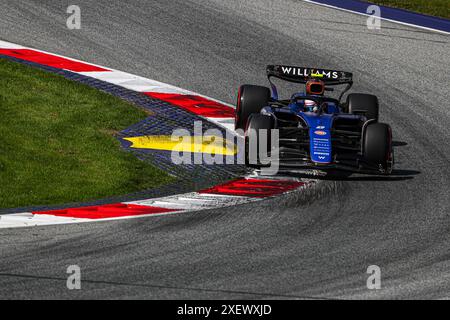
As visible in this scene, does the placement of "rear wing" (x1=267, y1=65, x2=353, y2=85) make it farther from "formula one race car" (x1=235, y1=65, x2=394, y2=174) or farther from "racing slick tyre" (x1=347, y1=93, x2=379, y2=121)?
"racing slick tyre" (x1=347, y1=93, x2=379, y2=121)

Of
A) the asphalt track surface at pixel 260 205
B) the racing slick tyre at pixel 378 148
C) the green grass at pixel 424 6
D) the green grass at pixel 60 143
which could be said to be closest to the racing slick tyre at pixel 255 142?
the asphalt track surface at pixel 260 205

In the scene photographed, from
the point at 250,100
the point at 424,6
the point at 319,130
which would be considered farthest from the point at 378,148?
the point at 424,6

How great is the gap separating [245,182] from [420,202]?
2.07 meters

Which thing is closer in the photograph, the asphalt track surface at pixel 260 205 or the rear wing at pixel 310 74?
the asphalt track surface at pixel 260 205

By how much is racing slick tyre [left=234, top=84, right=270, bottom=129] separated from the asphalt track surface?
183 cm

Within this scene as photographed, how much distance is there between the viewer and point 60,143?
13648 mm

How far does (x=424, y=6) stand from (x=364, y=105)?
933 cm

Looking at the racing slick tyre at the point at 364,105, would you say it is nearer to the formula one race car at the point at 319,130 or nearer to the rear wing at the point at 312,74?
the formula one race car at the point at 319,130

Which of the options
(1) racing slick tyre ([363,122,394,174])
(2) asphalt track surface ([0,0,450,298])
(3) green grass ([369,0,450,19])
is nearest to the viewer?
(2) asphalt track surface ([0,0,450,298])

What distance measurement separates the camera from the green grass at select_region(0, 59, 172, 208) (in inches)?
473

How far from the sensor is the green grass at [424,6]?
73.4ft

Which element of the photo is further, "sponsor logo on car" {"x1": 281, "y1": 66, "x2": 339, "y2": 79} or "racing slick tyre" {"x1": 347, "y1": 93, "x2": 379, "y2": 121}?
"sponsor logo on car" {"x1": 281, "y1": 66, "x2": 339, "y2": 79}

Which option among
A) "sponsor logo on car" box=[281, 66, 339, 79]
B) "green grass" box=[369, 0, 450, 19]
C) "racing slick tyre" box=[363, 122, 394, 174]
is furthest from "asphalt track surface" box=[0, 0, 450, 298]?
"green grass" box=[369, 0, 450, 19]

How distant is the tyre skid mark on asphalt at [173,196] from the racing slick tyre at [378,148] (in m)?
0.79
